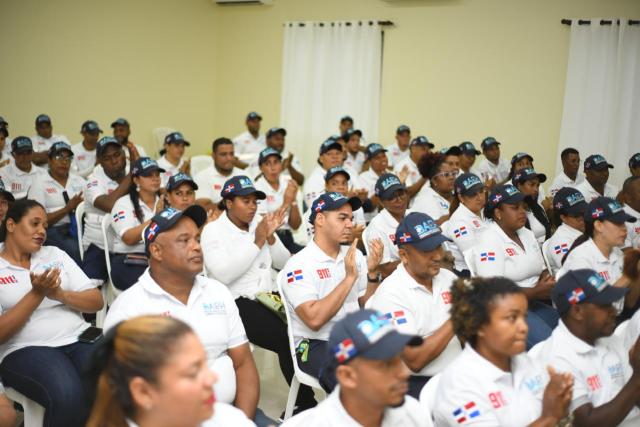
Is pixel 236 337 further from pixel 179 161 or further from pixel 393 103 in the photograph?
pixel 393 103

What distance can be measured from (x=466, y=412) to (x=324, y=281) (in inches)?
45.1

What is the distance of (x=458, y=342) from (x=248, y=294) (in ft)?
4.29

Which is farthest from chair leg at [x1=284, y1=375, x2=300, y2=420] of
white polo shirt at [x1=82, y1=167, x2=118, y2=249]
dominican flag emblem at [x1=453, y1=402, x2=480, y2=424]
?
white polo shirt at [x1=82, y1=167, x2=118, y2=249]

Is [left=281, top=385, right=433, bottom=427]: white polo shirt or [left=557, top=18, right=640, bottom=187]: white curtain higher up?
[left=557, top=18, right=640, bottom=187]: white curtain

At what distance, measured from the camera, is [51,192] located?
4.93 m

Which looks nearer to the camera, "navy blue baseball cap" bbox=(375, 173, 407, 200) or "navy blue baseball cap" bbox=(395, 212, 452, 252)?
"navy blue baseball cap" bbox=(395, 212, 452, 252)

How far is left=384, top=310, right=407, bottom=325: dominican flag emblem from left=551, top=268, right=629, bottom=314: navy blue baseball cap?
0.58 meters

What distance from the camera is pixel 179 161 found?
622cm

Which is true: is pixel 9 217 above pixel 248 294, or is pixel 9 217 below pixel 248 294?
above

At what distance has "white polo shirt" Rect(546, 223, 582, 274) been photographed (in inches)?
145

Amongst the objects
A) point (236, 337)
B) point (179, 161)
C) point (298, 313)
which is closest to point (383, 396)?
point (236, 337)

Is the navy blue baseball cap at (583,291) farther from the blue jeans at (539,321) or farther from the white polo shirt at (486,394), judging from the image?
the blue jeans at (539,321)

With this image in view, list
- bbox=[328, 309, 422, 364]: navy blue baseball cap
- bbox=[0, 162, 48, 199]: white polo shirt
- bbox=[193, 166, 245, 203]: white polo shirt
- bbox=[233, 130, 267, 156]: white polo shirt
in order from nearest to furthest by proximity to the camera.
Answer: bbox=[328, 309, 422, 364]: navy blue baseball cap → bbox=[0, 162, 48, 199]: white polo shirt → bbox=[193, 166, 245, 203]: white polo shirt → bbox=[233, 130, 267, 156]: white polo shirt

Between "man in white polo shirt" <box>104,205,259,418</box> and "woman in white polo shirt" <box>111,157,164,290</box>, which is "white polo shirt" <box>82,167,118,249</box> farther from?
"man in white polo shirt" <box>104,205,259,418</box>
